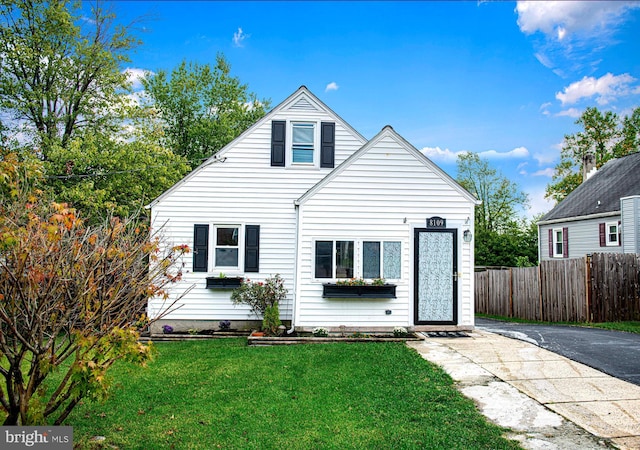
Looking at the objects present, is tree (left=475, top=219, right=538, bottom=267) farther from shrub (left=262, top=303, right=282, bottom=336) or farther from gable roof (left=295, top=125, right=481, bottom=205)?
shrub (left=262, top=303, right=282, bottom=336)

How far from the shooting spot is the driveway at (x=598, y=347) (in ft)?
22.7

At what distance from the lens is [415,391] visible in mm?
5969

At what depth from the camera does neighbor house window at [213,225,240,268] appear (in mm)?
11477

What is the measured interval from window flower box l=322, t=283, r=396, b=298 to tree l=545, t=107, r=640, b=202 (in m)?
26.4

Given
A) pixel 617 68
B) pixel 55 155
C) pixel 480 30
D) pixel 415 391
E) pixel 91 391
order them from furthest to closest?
pixel 617 68
pixel 480 30
pixel 55 155
pixel 415 391
pixel 91 391

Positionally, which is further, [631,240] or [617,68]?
[617,68]

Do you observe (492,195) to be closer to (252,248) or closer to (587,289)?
(587,289)

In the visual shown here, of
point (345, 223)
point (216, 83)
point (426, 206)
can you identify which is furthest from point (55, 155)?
point (216, 83)

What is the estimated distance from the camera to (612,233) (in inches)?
812

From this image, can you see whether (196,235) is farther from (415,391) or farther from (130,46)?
(130,46)

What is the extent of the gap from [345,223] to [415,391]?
4.99 meters

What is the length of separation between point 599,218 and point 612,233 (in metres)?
0.96

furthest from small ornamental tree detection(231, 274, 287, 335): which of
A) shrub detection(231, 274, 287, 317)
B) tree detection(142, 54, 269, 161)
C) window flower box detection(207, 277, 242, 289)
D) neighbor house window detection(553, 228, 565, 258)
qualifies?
neighbor house window detection(553, 228, 565, 258)

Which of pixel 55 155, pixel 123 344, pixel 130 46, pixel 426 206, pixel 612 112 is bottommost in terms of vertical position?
pixel 123 344
